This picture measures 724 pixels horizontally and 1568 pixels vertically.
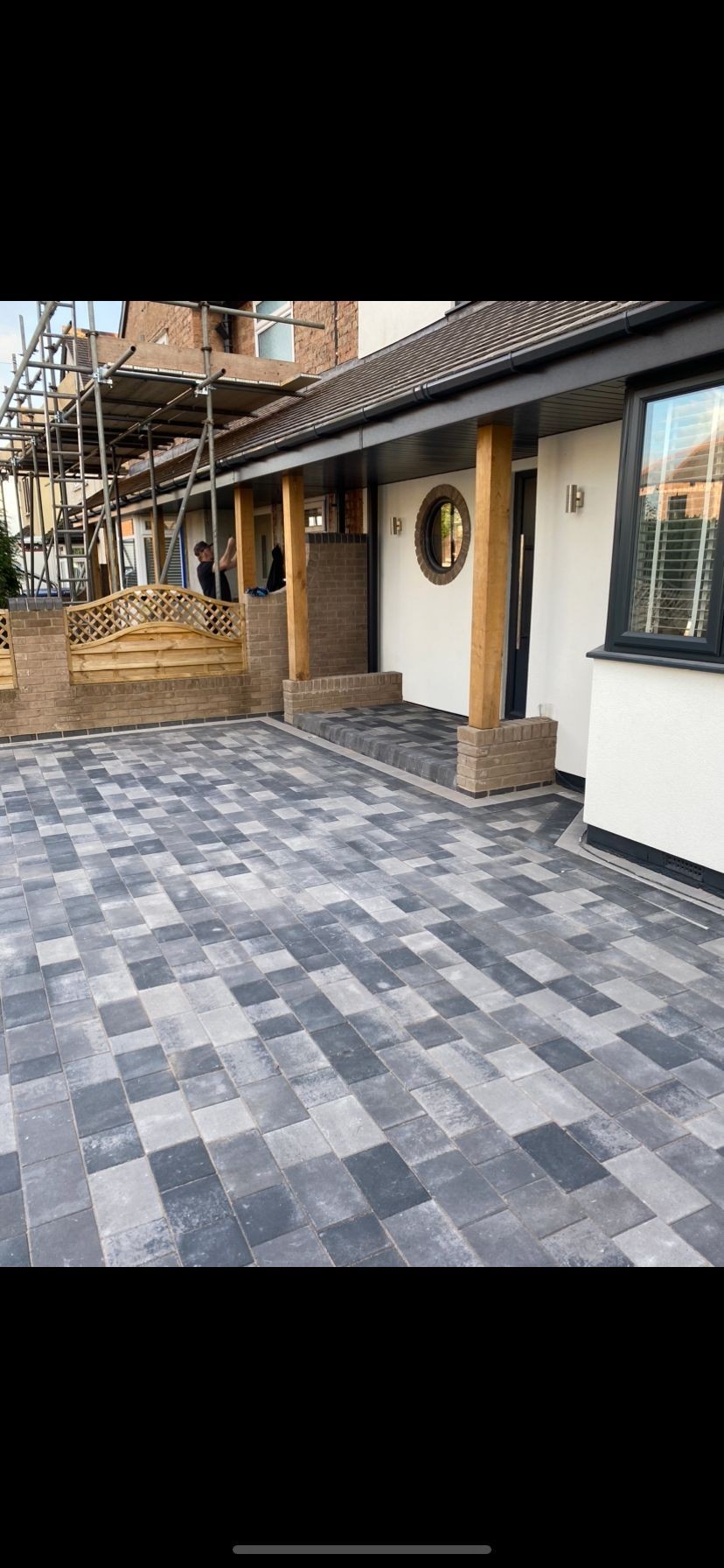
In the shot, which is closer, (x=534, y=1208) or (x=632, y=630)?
(x=534, y=1208)

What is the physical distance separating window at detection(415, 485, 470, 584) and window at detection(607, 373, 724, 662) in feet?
13.9

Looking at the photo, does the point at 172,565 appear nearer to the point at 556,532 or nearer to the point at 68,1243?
the point at 556,532

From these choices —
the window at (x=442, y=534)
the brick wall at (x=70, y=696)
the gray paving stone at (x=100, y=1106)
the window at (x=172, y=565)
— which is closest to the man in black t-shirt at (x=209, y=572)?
the brick wall at (x=70, y=696)

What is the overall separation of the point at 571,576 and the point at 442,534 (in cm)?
299

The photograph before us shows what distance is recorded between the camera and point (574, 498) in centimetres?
664

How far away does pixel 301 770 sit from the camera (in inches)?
304

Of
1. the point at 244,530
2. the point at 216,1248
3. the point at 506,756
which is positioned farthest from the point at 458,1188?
the point at 244,530

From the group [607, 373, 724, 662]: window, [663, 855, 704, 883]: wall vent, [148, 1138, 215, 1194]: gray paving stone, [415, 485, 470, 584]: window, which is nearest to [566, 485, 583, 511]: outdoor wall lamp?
[607, 373, 724, 662]: window

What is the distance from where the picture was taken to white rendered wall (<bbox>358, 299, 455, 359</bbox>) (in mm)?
10336

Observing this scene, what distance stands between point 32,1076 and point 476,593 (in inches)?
185

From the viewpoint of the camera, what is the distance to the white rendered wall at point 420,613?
9.16m

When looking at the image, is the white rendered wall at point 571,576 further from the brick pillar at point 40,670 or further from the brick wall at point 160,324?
the brick wall at point 160,324
